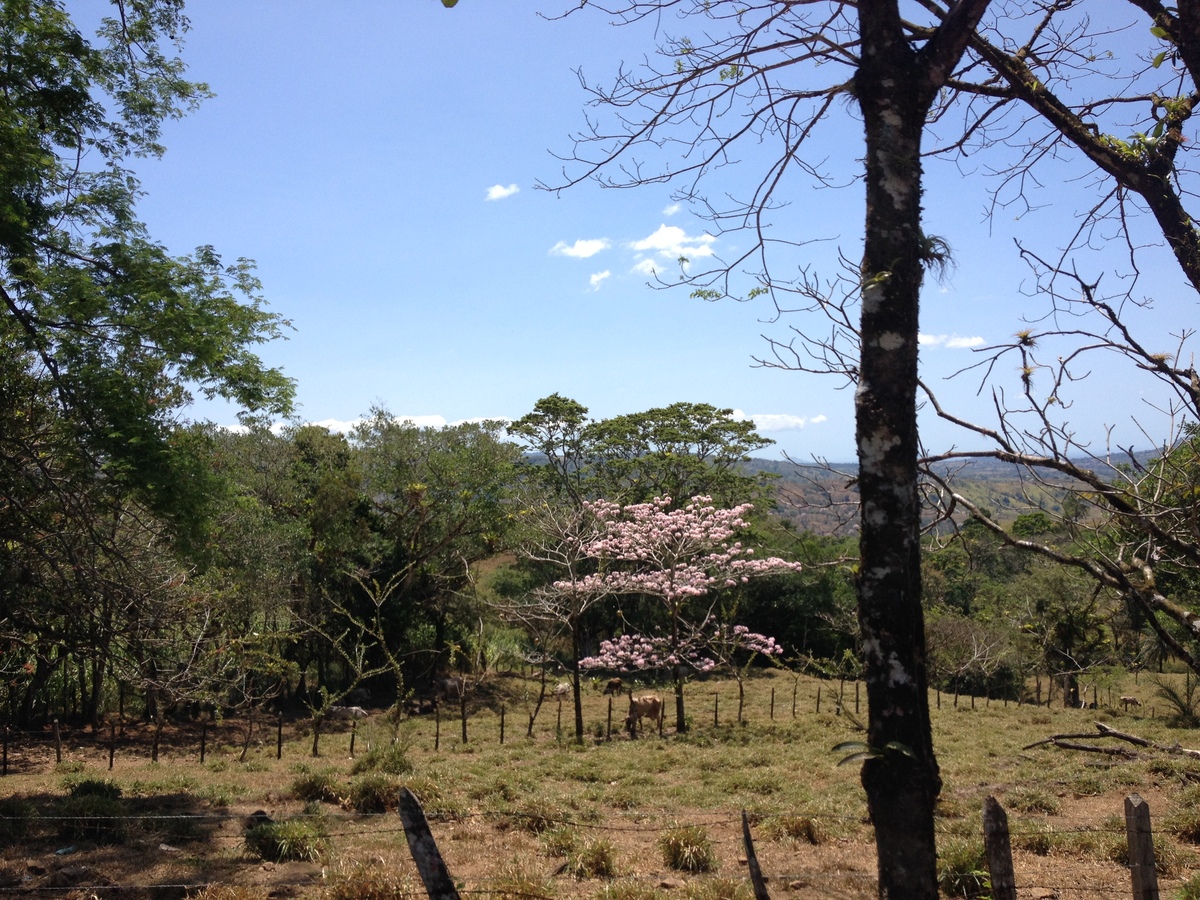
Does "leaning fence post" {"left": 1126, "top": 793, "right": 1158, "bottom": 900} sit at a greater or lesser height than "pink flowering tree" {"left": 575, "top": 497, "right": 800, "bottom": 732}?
lesser

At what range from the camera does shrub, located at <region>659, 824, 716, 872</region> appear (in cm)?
705

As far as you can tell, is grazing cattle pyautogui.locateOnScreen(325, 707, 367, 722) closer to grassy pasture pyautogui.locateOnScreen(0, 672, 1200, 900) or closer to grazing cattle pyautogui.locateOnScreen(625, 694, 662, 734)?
grassy pasture pyautogui.locateOnScreen(0, 672, 1200, 900)

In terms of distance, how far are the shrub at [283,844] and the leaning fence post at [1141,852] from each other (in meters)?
6.30

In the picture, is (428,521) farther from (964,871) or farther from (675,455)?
(964,871)

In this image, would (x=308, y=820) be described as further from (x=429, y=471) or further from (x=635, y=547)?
(x=429, y=471)

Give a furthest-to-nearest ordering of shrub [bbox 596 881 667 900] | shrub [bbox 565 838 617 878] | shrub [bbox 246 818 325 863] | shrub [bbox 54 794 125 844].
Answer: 1. shrub [bbox 54 794 125 844]
2. shrub [bbox 246 818 325 863]
3. shrub [bbox 565 838 617 878]
4. shrub [bbox 596 881 667 900]

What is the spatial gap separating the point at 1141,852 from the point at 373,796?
25.7 ft

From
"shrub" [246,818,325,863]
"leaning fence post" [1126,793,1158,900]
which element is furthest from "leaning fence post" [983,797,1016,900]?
"shrub" [246,818,325,863]

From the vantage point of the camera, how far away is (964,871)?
247 inches

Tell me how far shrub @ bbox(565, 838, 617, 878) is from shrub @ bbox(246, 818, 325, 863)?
7.57 feet

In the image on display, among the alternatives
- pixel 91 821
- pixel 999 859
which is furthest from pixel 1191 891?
→ pixel 91 821

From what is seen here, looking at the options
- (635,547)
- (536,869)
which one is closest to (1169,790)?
(536,869)

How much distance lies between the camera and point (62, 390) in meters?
8.30

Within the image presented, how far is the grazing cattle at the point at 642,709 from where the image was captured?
1650cm
